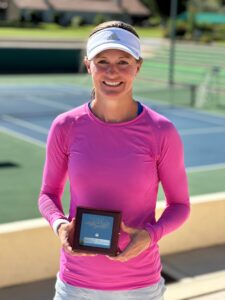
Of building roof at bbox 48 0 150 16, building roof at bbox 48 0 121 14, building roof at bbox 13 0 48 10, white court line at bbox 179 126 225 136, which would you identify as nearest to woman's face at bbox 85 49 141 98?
white court line at bbox 179 126 225 136

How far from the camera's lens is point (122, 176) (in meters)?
2.22

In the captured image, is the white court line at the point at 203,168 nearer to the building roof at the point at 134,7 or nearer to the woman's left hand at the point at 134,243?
the woman's left hand at the point at 134,243

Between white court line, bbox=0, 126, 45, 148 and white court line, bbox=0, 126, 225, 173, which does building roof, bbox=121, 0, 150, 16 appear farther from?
white court line, bbox=0, 126, 225, 173

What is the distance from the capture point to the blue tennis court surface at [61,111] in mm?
10922

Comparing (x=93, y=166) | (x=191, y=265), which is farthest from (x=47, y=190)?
(x=191, y=265)

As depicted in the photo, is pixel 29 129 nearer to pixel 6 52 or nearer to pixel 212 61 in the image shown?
pixel 6 52

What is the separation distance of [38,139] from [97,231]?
9396mm

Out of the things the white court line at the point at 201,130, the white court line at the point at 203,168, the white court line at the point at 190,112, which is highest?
the white court line at the point at 203,168

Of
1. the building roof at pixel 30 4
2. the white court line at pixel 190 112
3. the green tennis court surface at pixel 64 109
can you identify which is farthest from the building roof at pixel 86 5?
the white court line at pixel 190 112

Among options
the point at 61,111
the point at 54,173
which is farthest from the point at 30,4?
the point at 54,173

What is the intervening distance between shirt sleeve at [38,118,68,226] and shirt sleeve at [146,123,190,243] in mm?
363

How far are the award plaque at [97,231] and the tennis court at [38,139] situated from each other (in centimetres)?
399

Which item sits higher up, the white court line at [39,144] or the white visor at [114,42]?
the white visor at [114,42]

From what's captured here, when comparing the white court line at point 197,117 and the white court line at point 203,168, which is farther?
the white court line at point 197,117
